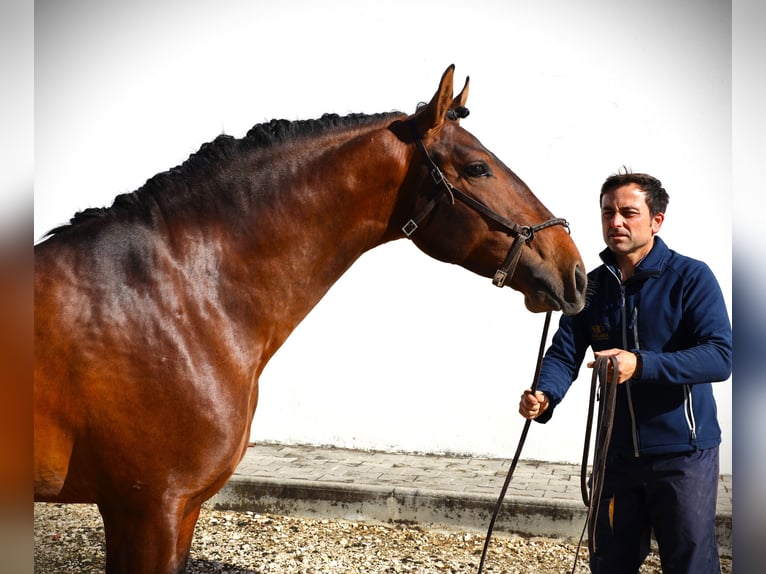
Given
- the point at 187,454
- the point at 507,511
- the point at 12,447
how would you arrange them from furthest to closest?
the point at 507,511 < the point at 187,454 < the point at 12,447

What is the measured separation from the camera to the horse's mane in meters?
1.88

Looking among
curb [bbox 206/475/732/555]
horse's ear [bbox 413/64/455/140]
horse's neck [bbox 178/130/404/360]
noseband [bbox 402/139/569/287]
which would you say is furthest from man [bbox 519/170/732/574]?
curb [bbox 206/475/732/555]

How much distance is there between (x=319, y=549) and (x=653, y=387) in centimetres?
246

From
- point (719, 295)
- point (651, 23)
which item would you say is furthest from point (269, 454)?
point (651, 23)

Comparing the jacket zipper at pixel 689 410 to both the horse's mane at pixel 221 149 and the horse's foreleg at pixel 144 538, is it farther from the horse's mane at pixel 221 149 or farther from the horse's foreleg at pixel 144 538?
the horse's foreleg at pixel 144 538

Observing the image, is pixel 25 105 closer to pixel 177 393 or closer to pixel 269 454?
pixel 177 393

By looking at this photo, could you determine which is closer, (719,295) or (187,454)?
(187,454)

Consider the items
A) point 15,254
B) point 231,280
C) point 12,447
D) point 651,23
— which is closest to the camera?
point 12,447

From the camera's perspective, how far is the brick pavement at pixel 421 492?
12.5ft

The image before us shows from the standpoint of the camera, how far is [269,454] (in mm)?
4961

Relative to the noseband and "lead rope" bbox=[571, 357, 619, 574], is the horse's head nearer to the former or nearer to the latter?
the noseband

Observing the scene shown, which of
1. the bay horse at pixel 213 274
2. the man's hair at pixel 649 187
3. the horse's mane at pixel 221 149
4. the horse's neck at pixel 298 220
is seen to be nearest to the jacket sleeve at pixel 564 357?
the bay horse at pixel 213 274

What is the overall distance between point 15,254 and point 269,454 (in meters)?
4.05

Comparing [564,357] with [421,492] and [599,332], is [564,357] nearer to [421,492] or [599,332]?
[599,332]
